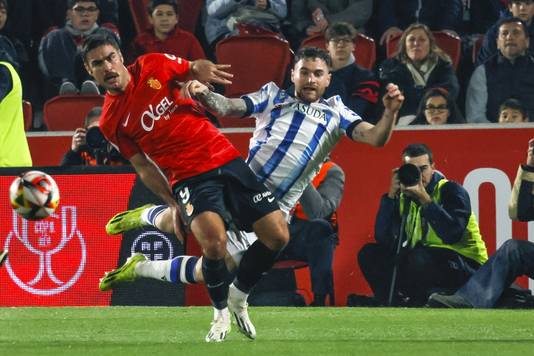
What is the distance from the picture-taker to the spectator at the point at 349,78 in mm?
13359

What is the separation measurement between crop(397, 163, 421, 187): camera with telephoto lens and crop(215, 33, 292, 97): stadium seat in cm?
288

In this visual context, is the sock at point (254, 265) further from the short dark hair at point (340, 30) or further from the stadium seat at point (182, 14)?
the stadium seat at point (182, 14)

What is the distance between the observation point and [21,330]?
977 cm

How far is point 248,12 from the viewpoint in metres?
14.8

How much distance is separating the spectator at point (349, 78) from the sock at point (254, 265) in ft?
14.3

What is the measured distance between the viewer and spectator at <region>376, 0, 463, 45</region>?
14.9 metres

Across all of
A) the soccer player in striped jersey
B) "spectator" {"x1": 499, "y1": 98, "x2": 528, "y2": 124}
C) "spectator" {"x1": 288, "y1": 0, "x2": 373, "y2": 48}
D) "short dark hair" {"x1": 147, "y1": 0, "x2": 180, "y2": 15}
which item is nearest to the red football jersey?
the soccer player in striped jersey

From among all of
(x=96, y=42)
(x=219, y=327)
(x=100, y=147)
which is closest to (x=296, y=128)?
(x=96, y=42)

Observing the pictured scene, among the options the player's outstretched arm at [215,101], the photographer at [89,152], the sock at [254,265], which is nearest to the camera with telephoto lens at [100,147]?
the photographer at [89,152]

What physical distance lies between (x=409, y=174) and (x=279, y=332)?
246 centimetres

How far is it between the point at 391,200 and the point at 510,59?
2415 millimetres

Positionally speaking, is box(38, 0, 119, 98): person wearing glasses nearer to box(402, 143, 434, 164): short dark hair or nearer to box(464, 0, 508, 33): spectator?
box(464, 0, 508, 33): spectator

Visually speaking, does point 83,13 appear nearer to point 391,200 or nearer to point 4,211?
point 4,211

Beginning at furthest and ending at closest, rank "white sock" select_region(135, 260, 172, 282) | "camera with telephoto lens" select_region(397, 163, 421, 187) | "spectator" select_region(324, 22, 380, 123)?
"spectator" select_region(324, 22, 380, 123) < "camera with telephoto lens" select_region(397, 163, 421, 187) < "white sock" select_region(135, 260, 172, 282)
